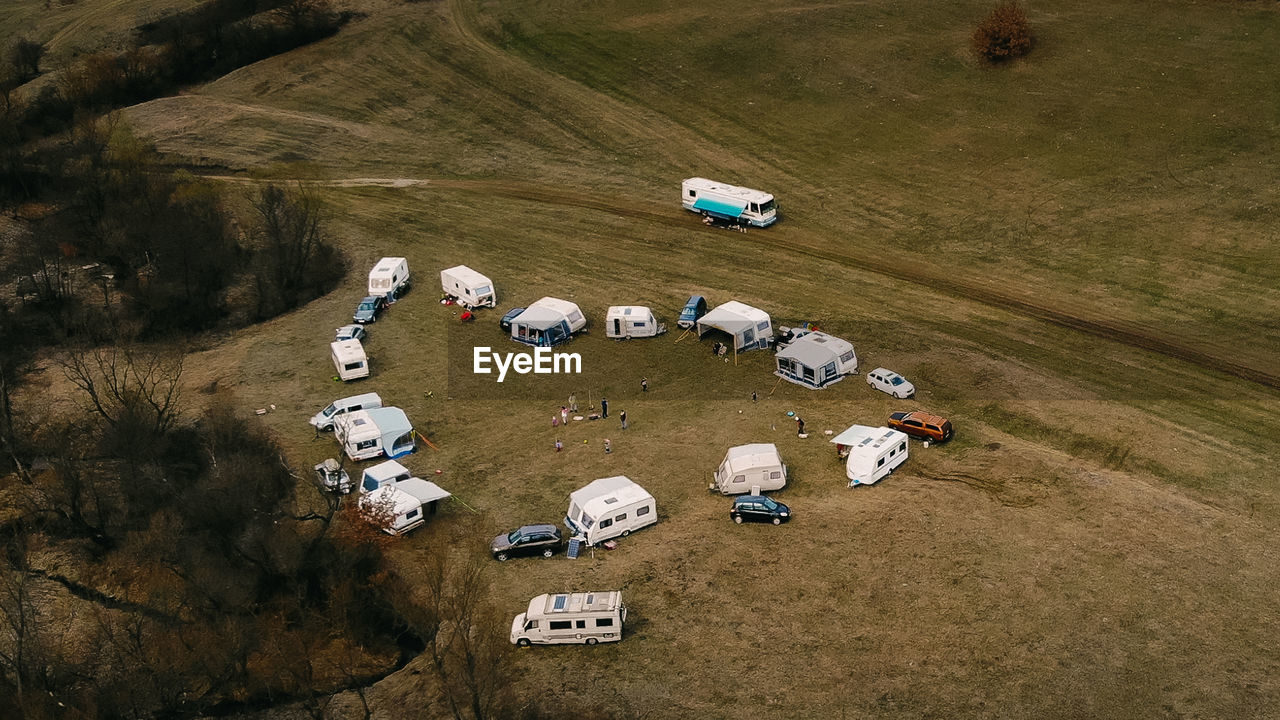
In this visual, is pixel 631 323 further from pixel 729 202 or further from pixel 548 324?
pixel 729 202

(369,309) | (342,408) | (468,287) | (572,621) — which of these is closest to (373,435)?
(342,408)

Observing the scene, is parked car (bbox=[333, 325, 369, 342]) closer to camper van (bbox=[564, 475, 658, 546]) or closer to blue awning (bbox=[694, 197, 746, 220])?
camper van (bbox=[564, 475, 658, 546])

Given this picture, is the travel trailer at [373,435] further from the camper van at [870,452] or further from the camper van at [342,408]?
the camper van at [870,452]

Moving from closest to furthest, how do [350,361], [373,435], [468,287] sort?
[373,435] < [350,361] < [468,287]

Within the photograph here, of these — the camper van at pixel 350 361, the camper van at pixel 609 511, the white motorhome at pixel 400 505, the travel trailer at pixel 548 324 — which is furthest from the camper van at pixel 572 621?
the travel trailer at pixel 548 324

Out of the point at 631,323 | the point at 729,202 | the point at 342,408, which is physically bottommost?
the point at 342,408

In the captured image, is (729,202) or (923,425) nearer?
(923,425)
